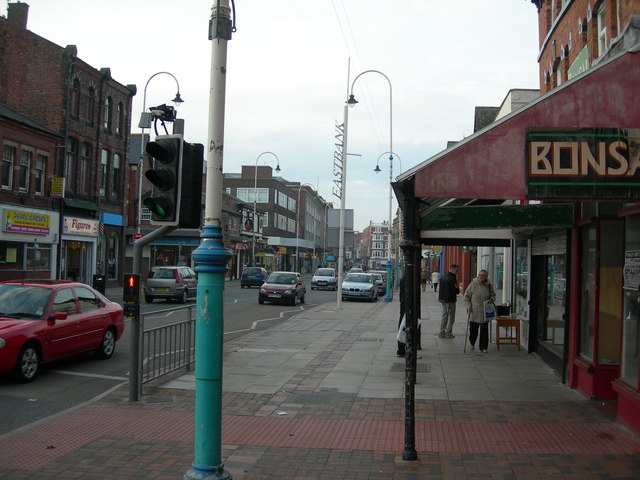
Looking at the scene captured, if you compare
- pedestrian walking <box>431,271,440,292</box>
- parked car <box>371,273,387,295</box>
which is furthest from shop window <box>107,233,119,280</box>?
pedestrian walking <box>431,271,440,292</box>

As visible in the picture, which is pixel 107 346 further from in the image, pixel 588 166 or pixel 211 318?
pixel 588 166

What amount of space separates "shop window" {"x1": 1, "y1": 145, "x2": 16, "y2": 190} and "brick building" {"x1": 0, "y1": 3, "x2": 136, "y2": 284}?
5 centimetres

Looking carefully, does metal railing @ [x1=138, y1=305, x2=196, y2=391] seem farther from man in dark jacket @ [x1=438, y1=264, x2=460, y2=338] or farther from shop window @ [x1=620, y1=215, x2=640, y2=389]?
Result: man in dark jacket @ [x1=438, y1=264, x2=460, y2=338]

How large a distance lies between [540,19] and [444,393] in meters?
13.1

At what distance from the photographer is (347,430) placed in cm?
705

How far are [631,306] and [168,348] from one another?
666cm

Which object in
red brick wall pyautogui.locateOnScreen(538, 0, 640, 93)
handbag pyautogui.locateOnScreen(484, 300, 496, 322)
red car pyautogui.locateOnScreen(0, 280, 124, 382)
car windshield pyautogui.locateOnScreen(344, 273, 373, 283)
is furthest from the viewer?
car windshield pyautogui.locateOnScreen(344, 273, 373, 283)

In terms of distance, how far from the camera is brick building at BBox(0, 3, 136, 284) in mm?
28641

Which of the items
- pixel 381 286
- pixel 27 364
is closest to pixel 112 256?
pixel 381 286

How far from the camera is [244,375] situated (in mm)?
10289

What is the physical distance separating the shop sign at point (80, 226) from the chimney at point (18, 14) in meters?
10.6

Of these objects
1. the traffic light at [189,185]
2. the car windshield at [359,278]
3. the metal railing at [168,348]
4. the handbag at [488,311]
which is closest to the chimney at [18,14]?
the car windshield at [359,278]

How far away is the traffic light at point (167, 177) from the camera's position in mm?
5199

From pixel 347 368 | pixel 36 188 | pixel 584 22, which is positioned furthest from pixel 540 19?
pixel 36 188
